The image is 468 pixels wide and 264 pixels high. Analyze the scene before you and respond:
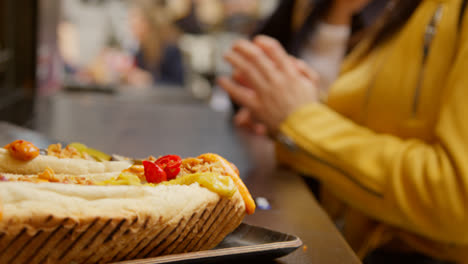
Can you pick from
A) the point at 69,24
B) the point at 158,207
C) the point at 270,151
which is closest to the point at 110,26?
the point at 69,24

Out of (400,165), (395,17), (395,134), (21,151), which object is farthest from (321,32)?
(21,151)

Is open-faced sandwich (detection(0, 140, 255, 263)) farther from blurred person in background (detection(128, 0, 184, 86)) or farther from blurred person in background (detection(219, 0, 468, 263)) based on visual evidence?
blurred person in background (detection(128, 0, 184, 86))

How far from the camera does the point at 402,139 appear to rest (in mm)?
1318

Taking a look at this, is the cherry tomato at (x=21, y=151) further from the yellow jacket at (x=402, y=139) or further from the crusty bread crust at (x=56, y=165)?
the yellow jacket at (x=402, y=139)

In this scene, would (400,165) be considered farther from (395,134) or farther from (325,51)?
(325,51)

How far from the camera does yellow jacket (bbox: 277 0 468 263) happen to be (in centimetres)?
113

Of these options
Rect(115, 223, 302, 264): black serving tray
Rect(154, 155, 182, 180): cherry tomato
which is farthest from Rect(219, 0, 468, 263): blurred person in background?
Rect(154, 155, 182, 180): cherry tomato

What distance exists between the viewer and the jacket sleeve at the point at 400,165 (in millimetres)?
1119

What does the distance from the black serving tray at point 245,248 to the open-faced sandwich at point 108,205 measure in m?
0.03

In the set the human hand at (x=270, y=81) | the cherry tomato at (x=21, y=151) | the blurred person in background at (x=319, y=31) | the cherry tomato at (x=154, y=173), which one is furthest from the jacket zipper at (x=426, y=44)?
the cherry tomato at (x=21, y=151)

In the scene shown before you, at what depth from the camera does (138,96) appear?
360 centimetres

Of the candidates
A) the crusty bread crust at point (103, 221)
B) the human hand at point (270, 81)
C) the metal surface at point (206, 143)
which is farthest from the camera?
the human hand at point (270, 81)

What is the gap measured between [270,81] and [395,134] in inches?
17.3

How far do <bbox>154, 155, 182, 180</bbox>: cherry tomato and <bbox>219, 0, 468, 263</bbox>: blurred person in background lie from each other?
63cm
